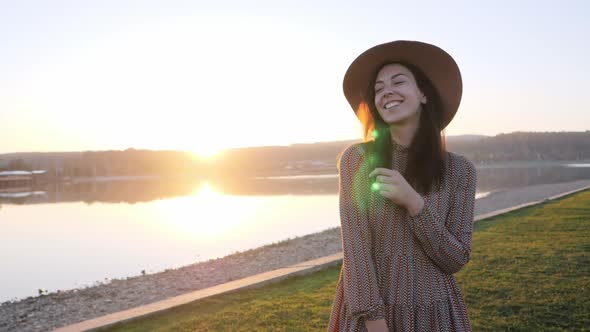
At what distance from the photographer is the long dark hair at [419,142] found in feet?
5.94

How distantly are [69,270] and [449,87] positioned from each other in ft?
40.3

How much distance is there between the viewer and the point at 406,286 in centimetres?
174

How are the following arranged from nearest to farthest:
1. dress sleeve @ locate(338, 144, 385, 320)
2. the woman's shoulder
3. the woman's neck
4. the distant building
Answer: dress sleeve @ locate(338, 144, 385, 320) < the woman's shoulder < the woman's neck < the distant building

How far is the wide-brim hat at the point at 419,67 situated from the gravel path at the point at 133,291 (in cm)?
638

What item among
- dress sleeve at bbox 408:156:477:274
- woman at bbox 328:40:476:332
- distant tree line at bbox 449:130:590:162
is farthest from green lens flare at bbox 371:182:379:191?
distant tree line at bbox 449:130:590:162

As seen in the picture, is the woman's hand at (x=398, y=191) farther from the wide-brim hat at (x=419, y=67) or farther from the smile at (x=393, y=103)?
the wide-brim hat at (x=419, y=67)

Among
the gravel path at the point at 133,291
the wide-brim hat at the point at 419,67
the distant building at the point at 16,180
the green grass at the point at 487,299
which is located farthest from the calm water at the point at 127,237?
the distant building at the point at 16,180

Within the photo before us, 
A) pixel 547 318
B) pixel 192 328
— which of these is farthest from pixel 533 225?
pixel 192 328

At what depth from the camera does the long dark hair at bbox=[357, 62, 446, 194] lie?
5.94 ft

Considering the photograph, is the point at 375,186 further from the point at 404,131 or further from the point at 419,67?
the point at 419,67

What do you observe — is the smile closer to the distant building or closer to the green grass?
the green grass

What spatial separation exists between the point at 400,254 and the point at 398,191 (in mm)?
250

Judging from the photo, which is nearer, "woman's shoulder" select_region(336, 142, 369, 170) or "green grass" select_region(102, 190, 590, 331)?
"woman's shoulder" select_region(336, 142, 369, 170)

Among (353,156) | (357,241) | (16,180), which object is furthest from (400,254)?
(16,180)
